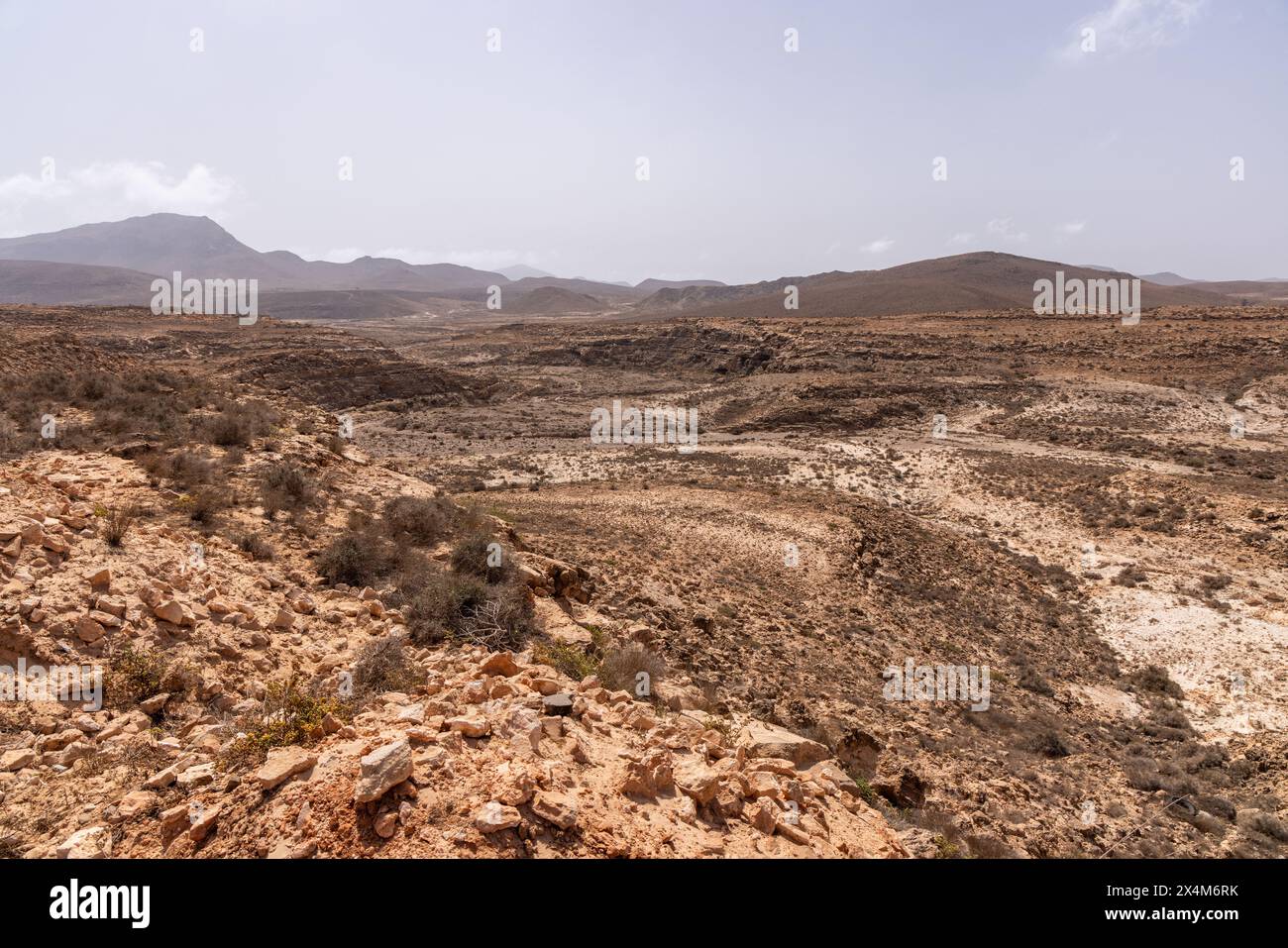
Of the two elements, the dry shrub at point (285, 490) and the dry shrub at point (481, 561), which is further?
the dry shrub at point (285, 490)

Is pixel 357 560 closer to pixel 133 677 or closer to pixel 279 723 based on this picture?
pixel 133 677

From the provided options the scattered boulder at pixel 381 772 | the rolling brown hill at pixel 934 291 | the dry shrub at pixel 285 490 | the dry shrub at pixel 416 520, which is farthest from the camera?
the rolling brown hill at pixel 934 291

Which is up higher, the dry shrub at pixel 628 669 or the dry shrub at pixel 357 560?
the dry shrub at pixel 357 560

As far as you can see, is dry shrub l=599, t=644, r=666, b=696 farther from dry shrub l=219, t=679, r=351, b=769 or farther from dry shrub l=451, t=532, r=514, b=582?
dry shrub l=219, t=679, r=351, b=769

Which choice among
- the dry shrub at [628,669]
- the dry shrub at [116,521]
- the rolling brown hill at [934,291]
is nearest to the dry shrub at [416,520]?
the dry shrub at [116,521]

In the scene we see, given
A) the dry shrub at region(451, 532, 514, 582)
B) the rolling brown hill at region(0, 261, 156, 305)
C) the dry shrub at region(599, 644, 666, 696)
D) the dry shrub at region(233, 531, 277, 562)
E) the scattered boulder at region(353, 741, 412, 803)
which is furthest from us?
the rolling brown hill at region(0, 261, 156, 305)

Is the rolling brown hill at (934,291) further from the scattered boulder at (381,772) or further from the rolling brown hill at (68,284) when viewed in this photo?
the rolling brown hill at (68,284)

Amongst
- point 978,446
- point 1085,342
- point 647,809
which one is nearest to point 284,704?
point 647,809

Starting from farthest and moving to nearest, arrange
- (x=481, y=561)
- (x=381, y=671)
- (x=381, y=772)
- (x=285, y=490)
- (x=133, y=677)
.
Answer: (x=285, y=490), (x=481, y=561), (x=381, y=671), (x=133, y=677), (x=381, y=772)

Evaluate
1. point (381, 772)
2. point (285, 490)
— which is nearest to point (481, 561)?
point (285, 490)

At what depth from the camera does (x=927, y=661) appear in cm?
1027

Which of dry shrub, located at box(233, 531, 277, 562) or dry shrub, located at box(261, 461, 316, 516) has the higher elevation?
dry shrub, located at box(261, 461, 316, 516)

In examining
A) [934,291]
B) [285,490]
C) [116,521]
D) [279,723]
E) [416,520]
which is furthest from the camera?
[934,291]

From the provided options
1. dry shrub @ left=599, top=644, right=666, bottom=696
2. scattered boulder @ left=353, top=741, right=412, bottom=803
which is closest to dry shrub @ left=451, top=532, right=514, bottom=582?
dry shrub @ left=599, top=644, right=666, bottom=696
